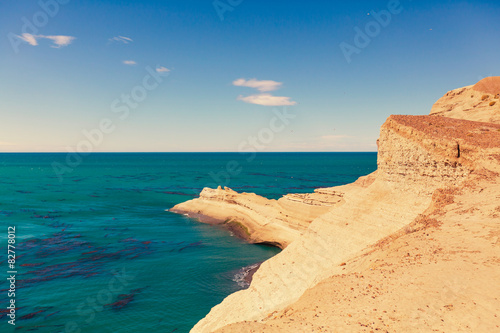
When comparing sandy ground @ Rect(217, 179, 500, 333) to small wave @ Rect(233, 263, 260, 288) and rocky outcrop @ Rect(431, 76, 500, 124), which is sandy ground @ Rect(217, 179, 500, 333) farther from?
rocky outcrop @ Rect(431, 76, 500, 124)

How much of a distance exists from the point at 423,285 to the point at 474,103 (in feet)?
92.1

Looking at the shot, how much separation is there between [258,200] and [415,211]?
106 feet

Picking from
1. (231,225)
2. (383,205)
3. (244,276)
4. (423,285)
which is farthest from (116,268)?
(423,285)

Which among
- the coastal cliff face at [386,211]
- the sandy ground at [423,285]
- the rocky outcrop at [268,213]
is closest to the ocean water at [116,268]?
the rocky outcrop at [268,213]

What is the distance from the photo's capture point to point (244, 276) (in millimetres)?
29328

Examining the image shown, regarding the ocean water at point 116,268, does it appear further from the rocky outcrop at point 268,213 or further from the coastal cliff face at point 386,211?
the coastal cliff face at point 386,211

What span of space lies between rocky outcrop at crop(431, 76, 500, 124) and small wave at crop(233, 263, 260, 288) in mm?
27303

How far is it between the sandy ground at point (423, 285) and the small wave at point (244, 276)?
45.3 feet

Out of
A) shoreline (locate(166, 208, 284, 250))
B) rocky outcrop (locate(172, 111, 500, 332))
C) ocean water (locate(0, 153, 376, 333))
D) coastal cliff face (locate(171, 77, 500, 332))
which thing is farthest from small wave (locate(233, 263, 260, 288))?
shoreline (locate(166, 208, 284, 250))

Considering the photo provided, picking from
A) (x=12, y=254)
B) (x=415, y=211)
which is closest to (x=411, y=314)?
(x=415, y=211)

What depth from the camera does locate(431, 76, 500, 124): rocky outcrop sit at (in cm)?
2816

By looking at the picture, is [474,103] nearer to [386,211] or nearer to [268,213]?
[386,211]

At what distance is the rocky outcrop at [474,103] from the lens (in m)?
28.2

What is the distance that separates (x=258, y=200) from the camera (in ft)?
160
